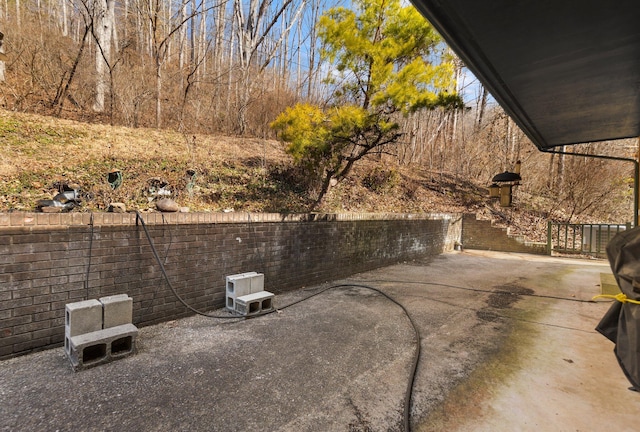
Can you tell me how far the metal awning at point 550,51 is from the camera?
2039 mm

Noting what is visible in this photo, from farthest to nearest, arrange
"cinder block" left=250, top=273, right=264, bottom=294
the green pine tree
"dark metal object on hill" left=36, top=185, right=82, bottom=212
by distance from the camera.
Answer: the green pine tree < "cinder block" left=250, top=273, right=264, bottom=294 < "dark metal object on hill" left=36, top=185, right=82, bottom=212

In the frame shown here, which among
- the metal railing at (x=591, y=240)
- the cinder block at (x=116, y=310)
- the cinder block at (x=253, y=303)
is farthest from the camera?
the metal railing at (x=591, y=240)

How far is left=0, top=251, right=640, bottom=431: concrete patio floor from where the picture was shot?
2088 millimetres

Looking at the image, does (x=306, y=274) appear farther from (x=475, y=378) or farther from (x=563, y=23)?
(x=563, y=23)

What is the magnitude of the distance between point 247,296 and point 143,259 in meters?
1.34

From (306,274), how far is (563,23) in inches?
183

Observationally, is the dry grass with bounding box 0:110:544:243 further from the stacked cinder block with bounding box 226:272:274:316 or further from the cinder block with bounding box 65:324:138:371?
the cinder block with bounding box 65:324:138:371

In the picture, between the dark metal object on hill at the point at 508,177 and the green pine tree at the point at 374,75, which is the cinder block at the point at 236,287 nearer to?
the green pine tree at the point at 374,75

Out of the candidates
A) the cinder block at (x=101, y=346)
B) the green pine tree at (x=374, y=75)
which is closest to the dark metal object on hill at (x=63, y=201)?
the cinder block at (x=101, y=346)

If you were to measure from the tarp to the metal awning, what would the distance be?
149 cm

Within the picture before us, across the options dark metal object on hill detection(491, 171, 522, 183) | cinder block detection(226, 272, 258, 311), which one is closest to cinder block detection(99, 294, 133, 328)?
cinder block detection(226, 272, 258, 311)

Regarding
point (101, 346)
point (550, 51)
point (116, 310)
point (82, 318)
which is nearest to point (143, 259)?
point (116, 310)

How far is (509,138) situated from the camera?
15.6 m

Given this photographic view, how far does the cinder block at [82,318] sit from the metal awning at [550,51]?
358cm
